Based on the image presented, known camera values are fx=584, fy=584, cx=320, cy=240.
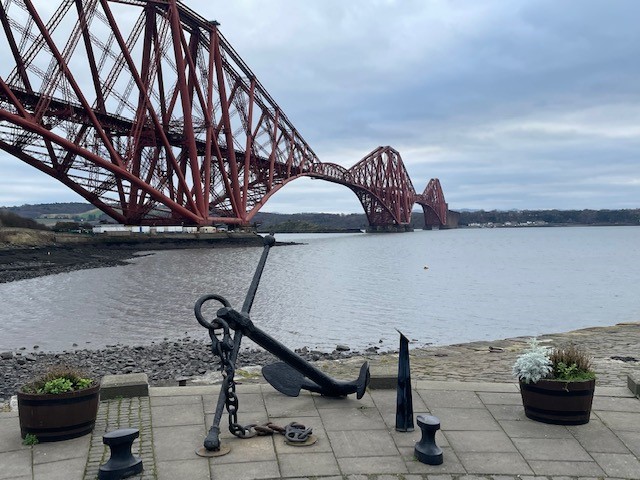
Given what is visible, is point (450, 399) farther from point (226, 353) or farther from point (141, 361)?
point (141, 361)

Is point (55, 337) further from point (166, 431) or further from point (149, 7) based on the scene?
point (149, 7)

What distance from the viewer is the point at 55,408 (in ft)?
18.1

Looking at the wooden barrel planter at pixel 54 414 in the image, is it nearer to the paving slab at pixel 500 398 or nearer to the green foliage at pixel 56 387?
the green foliage at pixel 56 387

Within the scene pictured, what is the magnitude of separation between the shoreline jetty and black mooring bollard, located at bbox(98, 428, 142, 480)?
3510 millimetres

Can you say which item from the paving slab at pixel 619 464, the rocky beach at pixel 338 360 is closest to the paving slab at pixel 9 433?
the rocky beach at pixel 338 360

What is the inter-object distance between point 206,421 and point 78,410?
1.30 meters

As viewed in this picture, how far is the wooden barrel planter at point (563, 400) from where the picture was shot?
5930mm

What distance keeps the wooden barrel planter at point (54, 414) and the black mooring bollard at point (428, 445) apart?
3.15m

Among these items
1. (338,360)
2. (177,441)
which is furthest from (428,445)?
(338,360)

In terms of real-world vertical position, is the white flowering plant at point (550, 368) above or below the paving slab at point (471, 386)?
above

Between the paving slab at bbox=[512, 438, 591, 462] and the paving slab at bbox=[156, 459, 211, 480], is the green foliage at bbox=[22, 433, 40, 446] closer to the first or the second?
the paving slab at bbox=[156, 459, 211, 480]

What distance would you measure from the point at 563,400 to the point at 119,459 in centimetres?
431

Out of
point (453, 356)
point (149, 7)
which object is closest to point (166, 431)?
point (453, 356)

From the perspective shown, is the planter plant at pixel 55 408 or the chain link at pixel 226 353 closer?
the chain link at pixel 226 353
